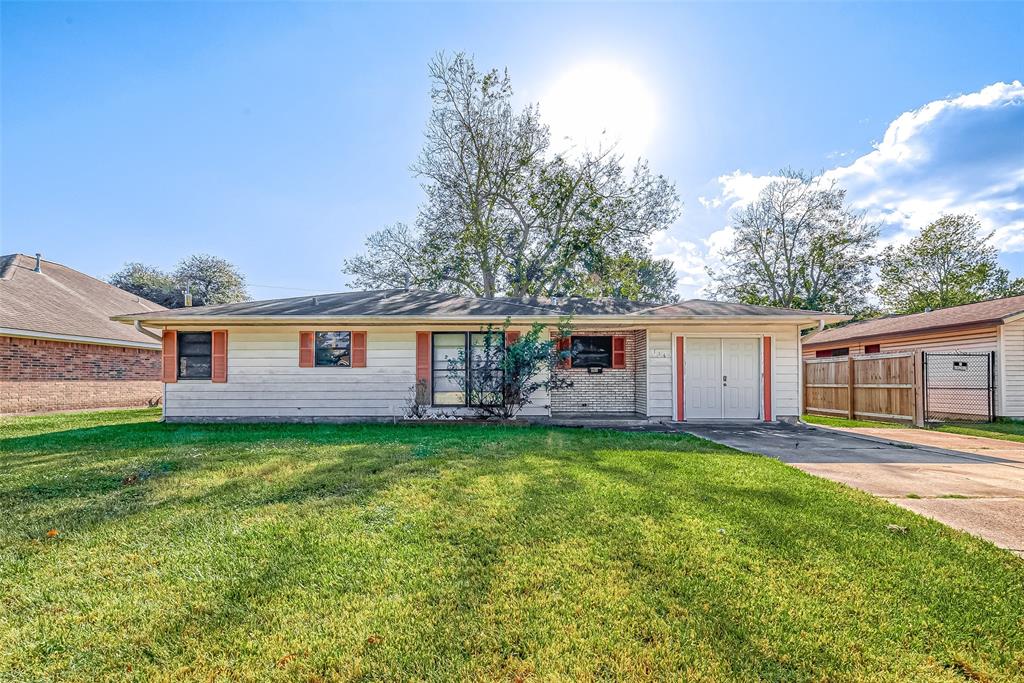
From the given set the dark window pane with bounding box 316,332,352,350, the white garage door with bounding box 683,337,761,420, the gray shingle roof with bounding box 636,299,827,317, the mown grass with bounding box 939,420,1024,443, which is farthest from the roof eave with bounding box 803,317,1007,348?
the dark window pane with bounding box 316,332,352,350

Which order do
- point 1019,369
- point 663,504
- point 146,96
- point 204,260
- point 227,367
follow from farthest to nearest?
point 204,260
point 146,96
point 1019,369
point 227,367
point 663,504

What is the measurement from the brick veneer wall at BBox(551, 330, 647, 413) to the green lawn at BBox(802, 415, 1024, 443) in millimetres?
4336

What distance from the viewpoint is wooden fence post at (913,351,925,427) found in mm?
9492

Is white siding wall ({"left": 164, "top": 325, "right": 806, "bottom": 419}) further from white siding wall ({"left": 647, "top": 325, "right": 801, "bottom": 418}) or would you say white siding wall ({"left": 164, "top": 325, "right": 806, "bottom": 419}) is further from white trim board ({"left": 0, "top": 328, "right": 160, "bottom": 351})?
white trim board ({"left": 0, "top": 328, "right": 160, "bottom": 351})

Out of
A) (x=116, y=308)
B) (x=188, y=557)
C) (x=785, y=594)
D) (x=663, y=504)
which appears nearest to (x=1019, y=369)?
(x=663, y=504)

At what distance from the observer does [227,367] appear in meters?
9.71

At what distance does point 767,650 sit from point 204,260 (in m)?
41.5

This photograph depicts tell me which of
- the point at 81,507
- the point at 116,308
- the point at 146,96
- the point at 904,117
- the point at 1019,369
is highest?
the point at 904,117

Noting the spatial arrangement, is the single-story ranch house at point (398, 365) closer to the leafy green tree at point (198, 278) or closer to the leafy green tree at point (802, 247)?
the leafy green tree at point (802, 247)

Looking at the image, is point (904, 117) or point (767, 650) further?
point (904, 117)

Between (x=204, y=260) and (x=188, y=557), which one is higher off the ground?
(x=204, y=260)

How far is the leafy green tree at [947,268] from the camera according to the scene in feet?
78.7

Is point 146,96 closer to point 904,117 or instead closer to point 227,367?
point 227,367

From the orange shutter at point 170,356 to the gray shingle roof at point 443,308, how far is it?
1.89 feet
